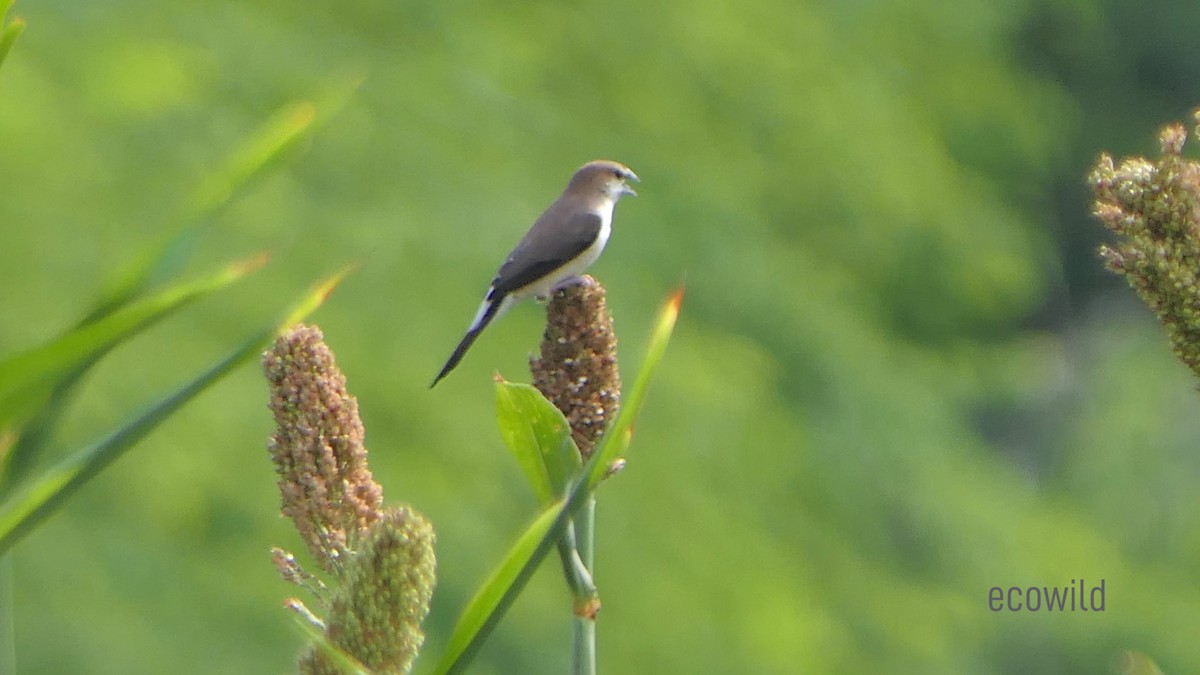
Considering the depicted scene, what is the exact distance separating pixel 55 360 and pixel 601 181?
360 cm

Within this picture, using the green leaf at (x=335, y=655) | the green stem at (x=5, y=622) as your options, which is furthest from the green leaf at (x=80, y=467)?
the green leaf at (x=335, y=655)

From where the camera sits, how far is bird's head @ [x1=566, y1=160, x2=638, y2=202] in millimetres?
4887

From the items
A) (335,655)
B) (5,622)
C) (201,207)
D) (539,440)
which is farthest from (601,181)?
(5,622)

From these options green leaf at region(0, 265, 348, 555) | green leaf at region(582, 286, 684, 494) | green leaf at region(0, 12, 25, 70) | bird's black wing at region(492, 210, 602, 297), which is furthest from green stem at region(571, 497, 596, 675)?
bird's black wing at region(492, 210, 602, 297)

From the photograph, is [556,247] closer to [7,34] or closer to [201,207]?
[201,207]

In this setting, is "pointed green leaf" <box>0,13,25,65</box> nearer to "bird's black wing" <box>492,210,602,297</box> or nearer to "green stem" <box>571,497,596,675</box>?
"green stem" <box>571,497,596,675</box>

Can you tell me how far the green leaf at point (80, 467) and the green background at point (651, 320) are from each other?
3.69 metres

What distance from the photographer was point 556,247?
14.0 ft

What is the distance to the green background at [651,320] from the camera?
709cm

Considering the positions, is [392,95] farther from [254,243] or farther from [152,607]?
[152,607]

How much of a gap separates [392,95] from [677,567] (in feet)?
10.2

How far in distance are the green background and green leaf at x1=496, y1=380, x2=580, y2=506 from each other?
3418 mm

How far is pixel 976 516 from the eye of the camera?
1013 centimetres

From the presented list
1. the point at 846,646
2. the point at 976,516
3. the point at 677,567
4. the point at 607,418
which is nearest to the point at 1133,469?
the point at 976,516
